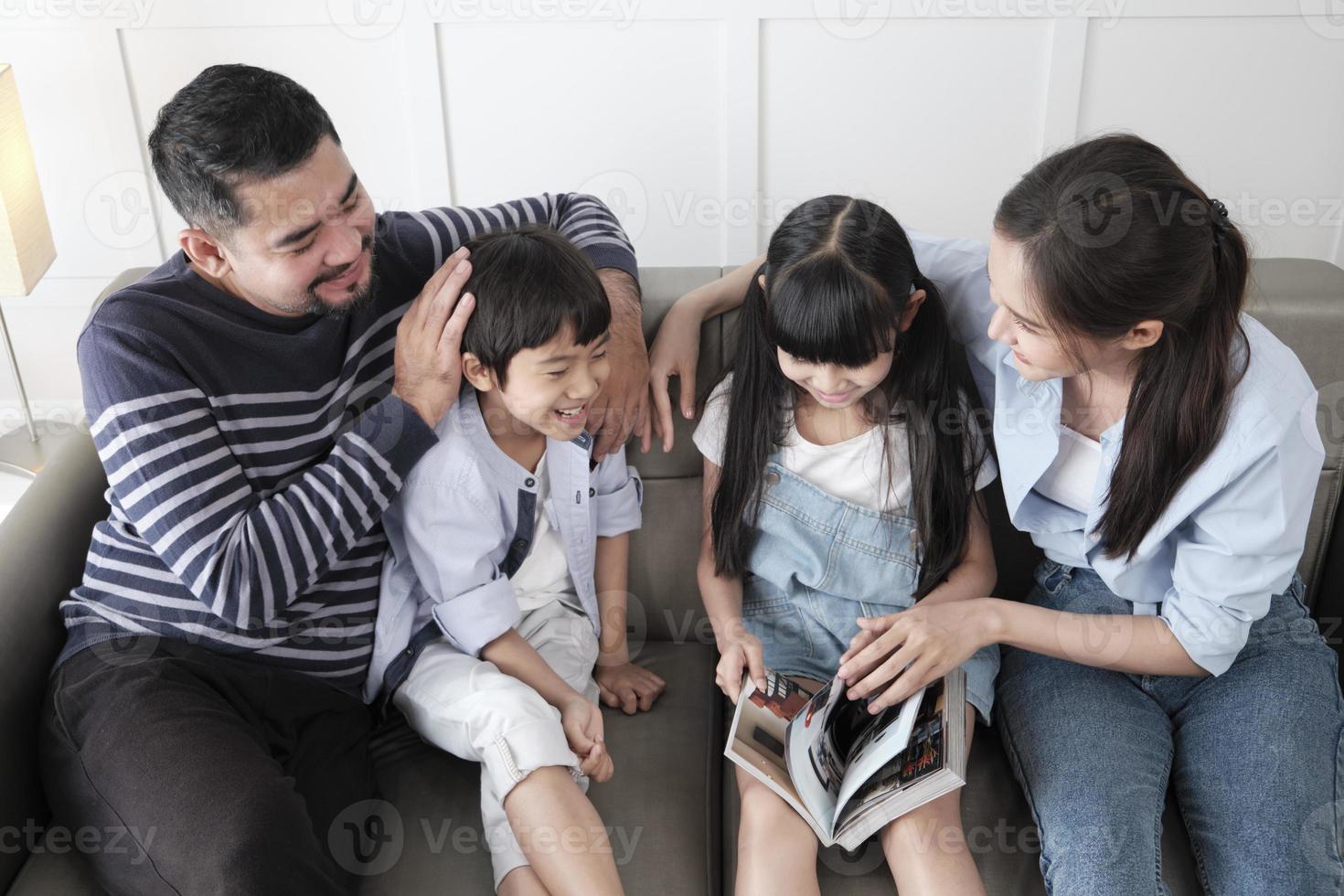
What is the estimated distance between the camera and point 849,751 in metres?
1.46

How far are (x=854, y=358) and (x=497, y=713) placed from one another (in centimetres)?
60

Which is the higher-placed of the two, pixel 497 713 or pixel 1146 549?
pixel 1146 549

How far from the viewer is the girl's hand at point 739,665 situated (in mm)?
1461

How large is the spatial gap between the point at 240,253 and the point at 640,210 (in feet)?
3.88

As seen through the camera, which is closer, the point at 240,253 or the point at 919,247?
the point at 240,253

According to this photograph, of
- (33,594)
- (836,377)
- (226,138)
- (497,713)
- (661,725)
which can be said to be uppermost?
(226,138)

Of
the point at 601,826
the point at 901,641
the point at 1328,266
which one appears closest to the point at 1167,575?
the point at 901,641

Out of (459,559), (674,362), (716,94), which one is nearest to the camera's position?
(459,559)

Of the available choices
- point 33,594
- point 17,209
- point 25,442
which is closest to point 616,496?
point 33,594

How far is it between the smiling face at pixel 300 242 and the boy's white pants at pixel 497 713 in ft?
1.59

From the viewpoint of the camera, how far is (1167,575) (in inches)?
58.4

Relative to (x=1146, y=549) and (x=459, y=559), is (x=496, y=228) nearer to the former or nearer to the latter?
(x=459, y=559)

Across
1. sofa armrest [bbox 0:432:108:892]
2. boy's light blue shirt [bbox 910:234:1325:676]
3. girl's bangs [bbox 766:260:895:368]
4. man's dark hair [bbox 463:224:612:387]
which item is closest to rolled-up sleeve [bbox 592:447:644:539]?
man's dark hair [bbox 463:224:612:387]

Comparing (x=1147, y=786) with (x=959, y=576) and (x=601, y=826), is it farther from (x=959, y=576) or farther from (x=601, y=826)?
(x=601, y=826)
